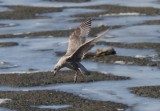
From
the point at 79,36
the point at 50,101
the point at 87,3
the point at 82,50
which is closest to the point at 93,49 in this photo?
the point at 79,36

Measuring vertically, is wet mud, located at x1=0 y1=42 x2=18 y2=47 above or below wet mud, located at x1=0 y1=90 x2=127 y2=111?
below

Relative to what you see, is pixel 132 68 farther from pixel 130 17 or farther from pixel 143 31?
pixel 130 17

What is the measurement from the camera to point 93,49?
22.4m

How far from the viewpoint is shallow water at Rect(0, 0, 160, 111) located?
1622 centimetres

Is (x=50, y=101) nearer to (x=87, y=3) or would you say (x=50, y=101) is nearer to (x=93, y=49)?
(x=93, y=49)

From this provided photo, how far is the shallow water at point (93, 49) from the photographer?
53.2 feet

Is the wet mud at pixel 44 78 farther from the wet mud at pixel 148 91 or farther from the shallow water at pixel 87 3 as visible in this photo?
the shallow water at pixel 87 3

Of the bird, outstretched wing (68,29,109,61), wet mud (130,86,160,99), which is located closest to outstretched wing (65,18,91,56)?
the bird

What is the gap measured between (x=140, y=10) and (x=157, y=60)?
1080cm

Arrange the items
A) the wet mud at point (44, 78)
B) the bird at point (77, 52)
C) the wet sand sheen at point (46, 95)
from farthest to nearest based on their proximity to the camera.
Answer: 1. the wet mud at point (44, 78)
2. the wet sand sheen at point (46, 95)
3. the bird at point (77, 52)

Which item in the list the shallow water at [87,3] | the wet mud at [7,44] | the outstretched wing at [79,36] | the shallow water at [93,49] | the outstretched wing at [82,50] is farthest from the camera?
the shallow water at [87,3]

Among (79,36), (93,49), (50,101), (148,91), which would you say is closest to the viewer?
(50,101)

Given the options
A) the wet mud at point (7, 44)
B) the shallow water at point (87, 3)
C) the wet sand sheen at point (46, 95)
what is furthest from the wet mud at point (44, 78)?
the shallow water at point (87, 3)

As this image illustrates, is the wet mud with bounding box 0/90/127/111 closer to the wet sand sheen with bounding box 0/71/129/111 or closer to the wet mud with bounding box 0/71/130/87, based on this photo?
the wet sand sheen with bounding box 0/71/129/111
